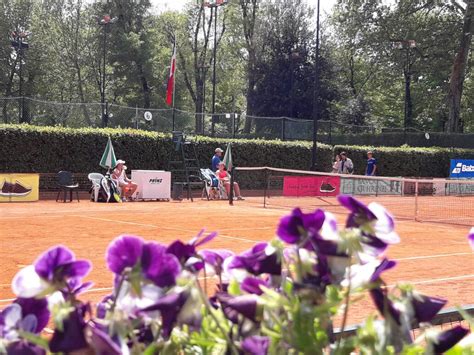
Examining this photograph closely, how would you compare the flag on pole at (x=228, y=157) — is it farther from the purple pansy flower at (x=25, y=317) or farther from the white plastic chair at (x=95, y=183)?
the purple pansy flower at (x=25, y=317)

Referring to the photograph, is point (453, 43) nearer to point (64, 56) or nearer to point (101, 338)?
point (64, 56)

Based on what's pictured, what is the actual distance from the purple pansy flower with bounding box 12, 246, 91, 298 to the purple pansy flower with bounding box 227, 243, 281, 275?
0.31 m

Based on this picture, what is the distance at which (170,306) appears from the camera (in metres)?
1.12

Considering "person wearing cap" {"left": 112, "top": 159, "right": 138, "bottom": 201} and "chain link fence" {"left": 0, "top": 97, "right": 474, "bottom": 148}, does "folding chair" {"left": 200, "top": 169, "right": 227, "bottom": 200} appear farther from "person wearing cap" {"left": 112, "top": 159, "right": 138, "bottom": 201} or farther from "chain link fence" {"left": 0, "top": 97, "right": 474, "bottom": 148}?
"chain link fence" {"left": 0, "top": 97, "right": 474, "bottom": 148}

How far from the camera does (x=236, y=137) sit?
1236 inches

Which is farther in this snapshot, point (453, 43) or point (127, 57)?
point (127, 57)

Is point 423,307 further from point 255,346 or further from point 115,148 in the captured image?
point 115,148

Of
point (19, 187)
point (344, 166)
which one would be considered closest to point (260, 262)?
point (19, 187)

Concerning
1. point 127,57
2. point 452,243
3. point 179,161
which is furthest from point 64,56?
point 452,243

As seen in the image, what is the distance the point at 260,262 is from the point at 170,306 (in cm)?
22

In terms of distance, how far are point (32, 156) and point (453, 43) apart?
1129 inches

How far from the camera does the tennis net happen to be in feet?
67.7

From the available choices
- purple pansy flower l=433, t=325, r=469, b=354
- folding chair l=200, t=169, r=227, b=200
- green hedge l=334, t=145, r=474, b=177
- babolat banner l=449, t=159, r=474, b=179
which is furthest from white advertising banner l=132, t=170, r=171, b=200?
purple pansy flower l=433, t=325, r=469, b=354

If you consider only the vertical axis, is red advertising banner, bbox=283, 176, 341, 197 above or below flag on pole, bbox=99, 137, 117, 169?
below
